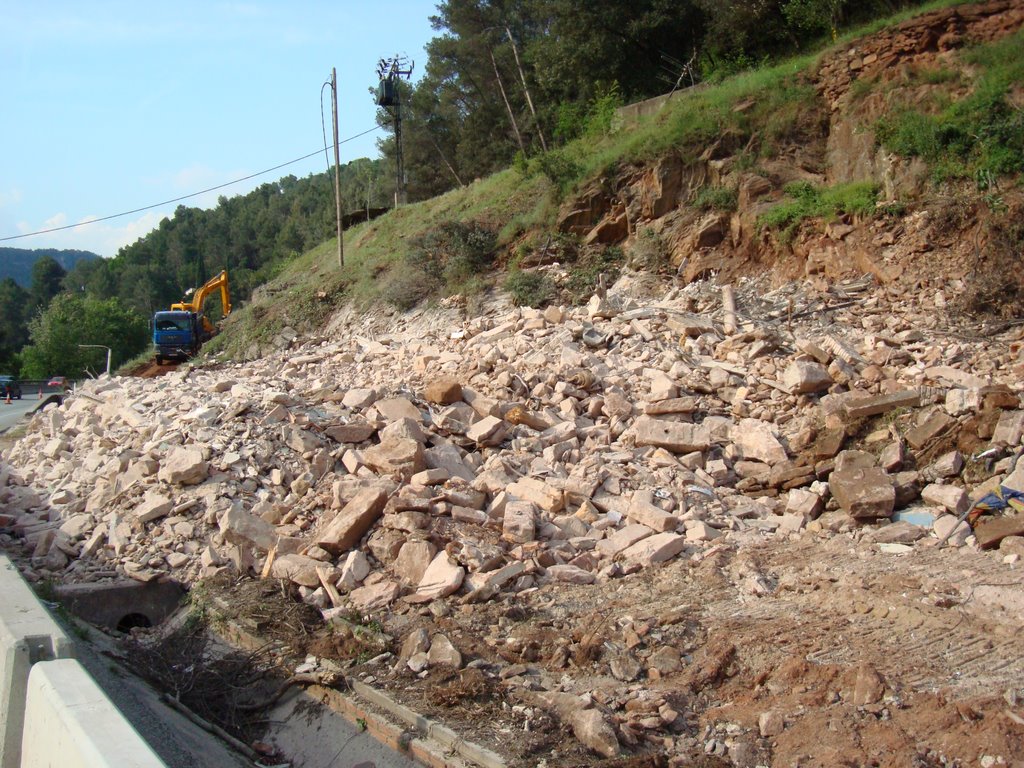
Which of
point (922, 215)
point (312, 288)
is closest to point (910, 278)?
point (922, 215)

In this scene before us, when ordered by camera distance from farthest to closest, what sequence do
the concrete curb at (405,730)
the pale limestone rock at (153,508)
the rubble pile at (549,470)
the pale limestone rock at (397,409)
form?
the pale limestone rock at (397,409) < the pale limestone rock at (153,508) < the rubble pile at (549,470) < the concrete curb at (405,730)

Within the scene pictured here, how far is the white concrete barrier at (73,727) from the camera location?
7.45ft

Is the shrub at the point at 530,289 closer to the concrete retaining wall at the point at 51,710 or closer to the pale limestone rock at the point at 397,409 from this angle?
the pale limestone rock at the point at 397,409

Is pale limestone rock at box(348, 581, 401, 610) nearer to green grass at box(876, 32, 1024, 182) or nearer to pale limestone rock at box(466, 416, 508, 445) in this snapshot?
pale limestone rock at box(466, 416, 508, 445)

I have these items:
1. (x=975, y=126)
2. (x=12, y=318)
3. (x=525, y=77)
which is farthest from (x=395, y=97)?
(x=12, y=318)

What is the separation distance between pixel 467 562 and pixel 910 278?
8.48m

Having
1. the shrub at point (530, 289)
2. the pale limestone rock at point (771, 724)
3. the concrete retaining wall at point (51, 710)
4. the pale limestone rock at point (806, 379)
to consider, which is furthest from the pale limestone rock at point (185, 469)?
the shrub at point (530, 289)

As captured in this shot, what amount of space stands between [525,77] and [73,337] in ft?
114

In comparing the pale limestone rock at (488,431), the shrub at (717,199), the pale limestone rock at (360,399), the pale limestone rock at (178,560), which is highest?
the shrub at (717,199)

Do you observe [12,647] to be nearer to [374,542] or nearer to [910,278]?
[374,542]

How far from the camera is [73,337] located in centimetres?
4866

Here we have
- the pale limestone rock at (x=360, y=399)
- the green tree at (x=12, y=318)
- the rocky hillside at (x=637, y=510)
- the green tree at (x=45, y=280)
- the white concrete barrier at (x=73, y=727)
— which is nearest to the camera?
the white concrete barrier at (x=73, y=727)

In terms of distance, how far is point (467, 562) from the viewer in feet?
20.1

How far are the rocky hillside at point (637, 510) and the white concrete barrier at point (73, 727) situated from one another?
6.93 ft
